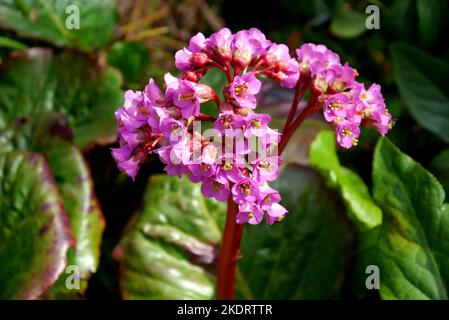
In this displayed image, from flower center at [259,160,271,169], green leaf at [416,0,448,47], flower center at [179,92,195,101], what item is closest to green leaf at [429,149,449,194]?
green leaf at [416,0,448,47]

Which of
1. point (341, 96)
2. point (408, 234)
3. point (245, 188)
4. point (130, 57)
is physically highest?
point (341, 96)

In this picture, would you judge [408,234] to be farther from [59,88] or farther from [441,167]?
[59,88]

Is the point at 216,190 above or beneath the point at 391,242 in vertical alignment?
above

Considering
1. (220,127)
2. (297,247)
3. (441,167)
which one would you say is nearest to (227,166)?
(220,127)

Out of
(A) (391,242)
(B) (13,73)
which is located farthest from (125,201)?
(A) (391,242)

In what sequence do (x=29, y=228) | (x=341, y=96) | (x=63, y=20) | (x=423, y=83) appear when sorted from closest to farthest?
1. (x=341, y=96)
2. (x=29, y=228)
3. (x=423, y=83)
4. (x=63, y=20)

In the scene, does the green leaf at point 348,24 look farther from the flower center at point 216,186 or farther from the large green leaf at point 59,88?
the flower center at point 216,186

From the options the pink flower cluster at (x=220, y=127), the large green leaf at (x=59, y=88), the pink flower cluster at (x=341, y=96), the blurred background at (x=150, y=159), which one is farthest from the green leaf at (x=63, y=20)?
the pink flower cluster at (x=341, y=96)
